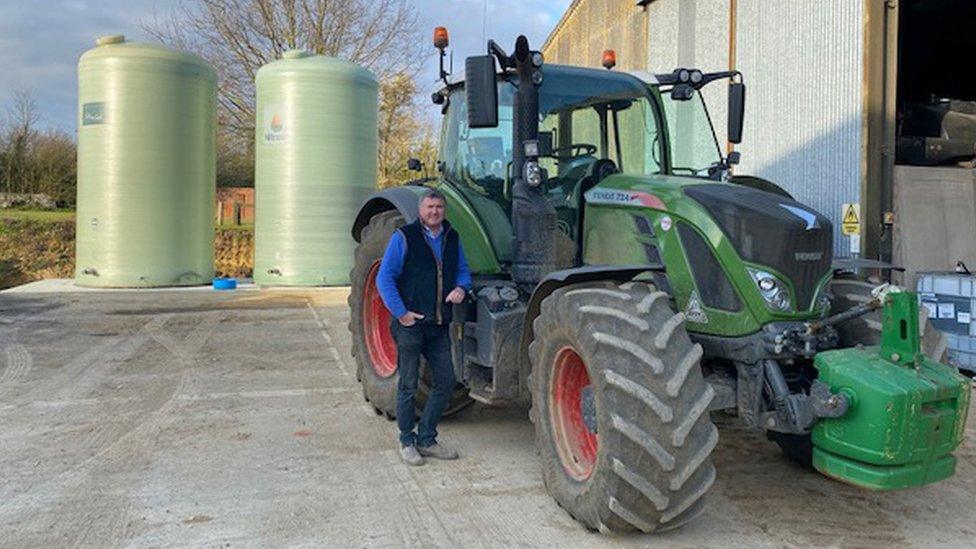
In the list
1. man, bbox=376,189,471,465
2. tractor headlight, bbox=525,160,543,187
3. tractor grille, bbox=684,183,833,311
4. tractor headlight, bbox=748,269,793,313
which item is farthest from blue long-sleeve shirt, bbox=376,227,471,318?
tractor headlight, bbox=748,269,793,313

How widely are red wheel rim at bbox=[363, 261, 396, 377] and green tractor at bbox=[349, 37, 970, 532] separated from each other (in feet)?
2.39

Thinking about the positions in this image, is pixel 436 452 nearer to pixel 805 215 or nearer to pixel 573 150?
pixel 573 150

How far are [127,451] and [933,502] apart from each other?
4.63 meters

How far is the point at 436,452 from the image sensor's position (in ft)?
16.1

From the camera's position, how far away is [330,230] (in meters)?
14.5

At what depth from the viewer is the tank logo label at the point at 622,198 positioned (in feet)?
13.6

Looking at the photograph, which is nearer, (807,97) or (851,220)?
(851,220)

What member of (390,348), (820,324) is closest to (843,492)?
(820,324)

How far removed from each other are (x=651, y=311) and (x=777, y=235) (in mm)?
774

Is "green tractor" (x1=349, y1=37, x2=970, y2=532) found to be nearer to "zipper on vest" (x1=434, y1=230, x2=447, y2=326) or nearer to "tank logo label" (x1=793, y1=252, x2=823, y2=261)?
"tank logo label" (x1=793, y1=252, x2=823, y2=261)

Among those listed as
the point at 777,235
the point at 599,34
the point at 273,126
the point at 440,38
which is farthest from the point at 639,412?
the point at 599,34

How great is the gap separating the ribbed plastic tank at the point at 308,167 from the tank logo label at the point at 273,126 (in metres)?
0.02

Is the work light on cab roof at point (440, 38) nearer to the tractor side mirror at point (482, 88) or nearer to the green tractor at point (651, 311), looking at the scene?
the green tractor at point (651, 311)

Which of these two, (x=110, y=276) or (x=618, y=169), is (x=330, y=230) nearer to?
(x=110, y=276)
